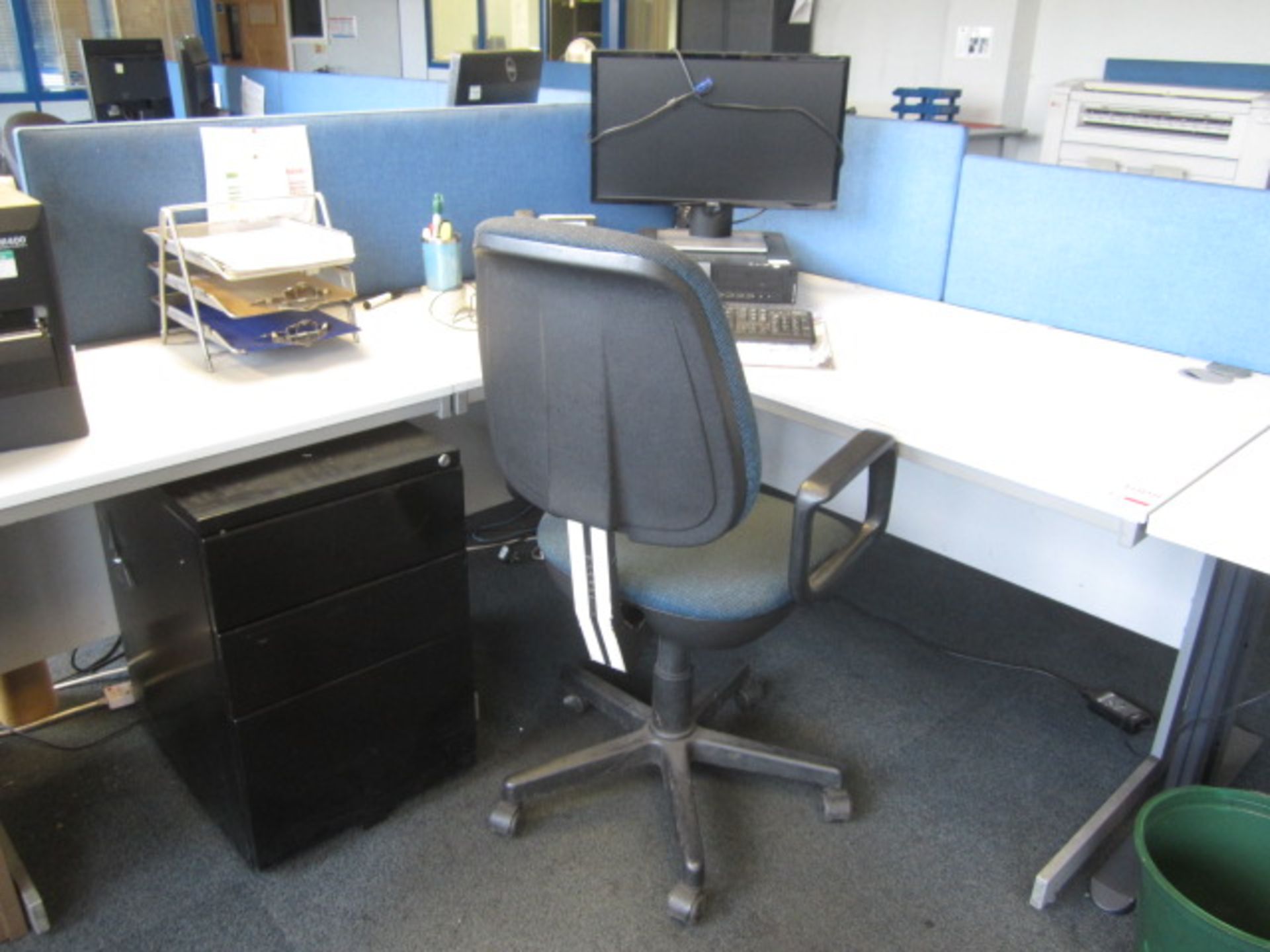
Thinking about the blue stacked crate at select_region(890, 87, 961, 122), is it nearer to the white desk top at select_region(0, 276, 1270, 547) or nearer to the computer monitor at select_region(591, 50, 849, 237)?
the computer monitor at select_region(591, 50, 849, 237)

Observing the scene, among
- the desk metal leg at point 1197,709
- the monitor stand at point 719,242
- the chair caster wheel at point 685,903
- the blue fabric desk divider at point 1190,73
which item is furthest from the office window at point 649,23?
the chair caster wheel at point 685,903

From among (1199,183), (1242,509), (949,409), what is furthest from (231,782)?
(1199,183)

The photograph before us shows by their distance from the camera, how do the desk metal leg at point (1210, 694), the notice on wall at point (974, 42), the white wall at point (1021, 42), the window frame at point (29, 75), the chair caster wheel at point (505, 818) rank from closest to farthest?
the desk metal leg at point (1210, 694) < the chair caster wheel at point (505, 818) < the white wall at point (1021, 42) < the notice on wall at point (974, 42) < the window frame at point (29, 75)

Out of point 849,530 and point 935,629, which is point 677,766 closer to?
point 849,530

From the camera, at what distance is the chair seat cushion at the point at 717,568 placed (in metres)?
1.34

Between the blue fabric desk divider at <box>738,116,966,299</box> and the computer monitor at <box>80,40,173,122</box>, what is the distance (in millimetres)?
2745

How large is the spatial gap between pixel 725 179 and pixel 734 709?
40.4 inches

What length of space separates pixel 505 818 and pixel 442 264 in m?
1.02

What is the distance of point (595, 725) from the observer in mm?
1831

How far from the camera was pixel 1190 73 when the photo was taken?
4.07 m

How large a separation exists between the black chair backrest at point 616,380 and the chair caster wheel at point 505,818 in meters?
0.55

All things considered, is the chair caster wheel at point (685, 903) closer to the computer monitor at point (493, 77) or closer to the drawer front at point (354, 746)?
the drawer front at point (354, 746)

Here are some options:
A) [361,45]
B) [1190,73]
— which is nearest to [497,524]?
[1190,73]

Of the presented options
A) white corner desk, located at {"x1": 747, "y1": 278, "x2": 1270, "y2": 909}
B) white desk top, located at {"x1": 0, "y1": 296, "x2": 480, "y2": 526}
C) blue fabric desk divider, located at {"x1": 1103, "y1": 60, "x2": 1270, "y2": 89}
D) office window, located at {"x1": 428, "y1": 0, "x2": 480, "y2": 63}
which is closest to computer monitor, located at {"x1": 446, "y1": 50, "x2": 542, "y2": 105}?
white desk top, located at {"x1": 0, "y1": 296, "x2": 480, "y2": 526}
